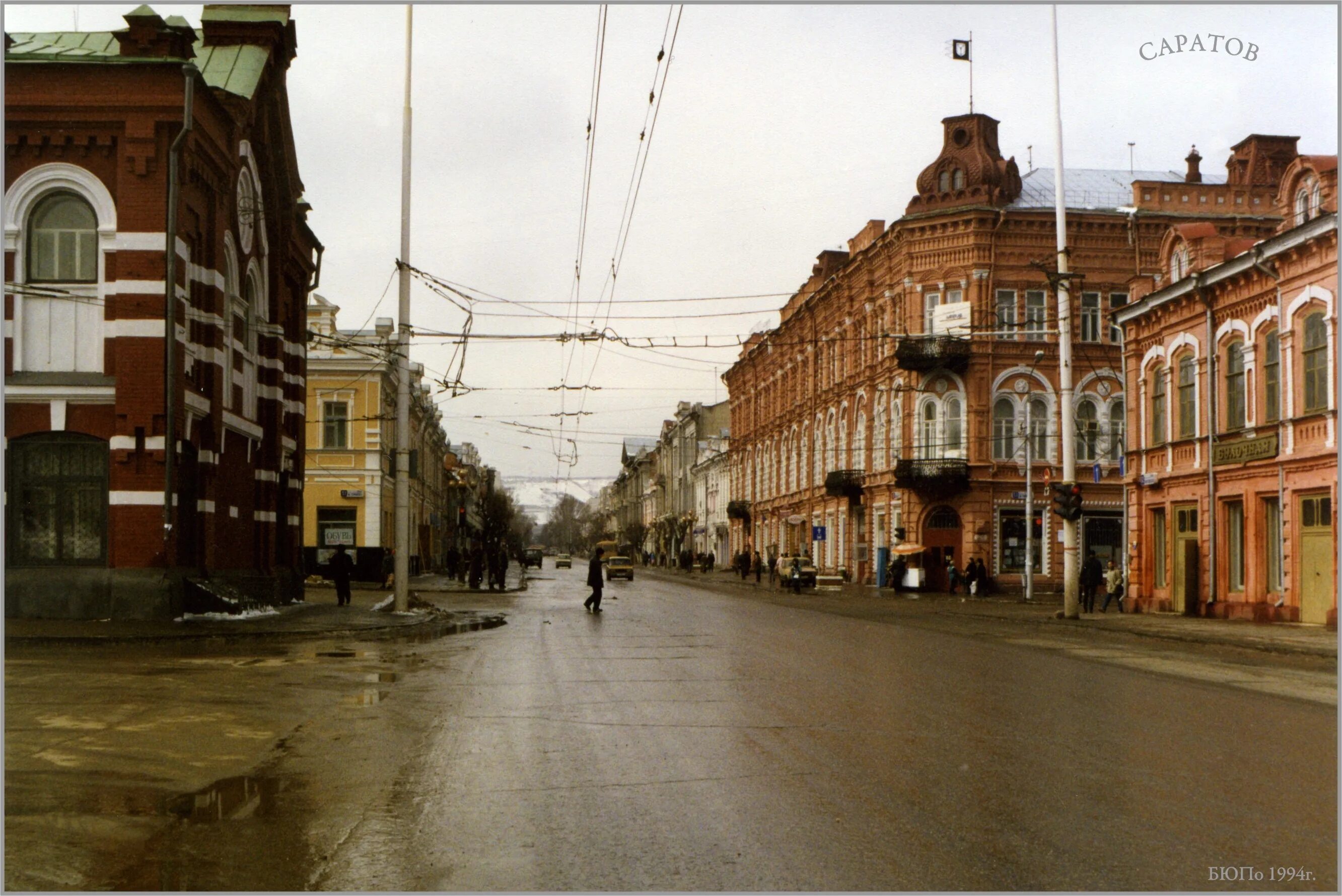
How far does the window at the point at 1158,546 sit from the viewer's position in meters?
36.8

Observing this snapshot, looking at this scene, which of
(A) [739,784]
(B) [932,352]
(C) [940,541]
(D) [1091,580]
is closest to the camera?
(A) [739,784]

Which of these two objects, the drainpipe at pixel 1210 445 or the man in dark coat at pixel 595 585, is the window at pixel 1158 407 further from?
the man in dark coat at pixel 595 585

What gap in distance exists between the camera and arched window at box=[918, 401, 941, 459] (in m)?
54.7

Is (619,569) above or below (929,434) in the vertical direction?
below

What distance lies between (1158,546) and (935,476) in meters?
16.3

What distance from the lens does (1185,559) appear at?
114 feet

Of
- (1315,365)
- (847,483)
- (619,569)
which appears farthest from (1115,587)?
(619,569)

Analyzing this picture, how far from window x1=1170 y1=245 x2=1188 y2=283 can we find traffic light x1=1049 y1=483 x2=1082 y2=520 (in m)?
7.82

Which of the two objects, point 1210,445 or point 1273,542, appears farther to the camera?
point 1210,445

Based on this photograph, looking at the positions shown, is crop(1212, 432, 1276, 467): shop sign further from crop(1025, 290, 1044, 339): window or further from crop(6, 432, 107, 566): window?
crop(6, 432, 107, 566): window

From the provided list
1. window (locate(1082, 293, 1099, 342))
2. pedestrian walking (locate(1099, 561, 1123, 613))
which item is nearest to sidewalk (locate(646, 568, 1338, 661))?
pedestrian walking (locate(1099, 561, 1123, 613))

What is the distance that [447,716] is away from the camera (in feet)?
41.5

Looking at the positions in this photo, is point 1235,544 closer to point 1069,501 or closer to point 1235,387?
point 1235,387

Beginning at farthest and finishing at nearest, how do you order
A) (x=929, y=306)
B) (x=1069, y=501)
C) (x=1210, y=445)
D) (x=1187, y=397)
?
(x=929, y=306)
(x=1187, y=397)
(x=1210, y=445)
(x=1069, y=501)
